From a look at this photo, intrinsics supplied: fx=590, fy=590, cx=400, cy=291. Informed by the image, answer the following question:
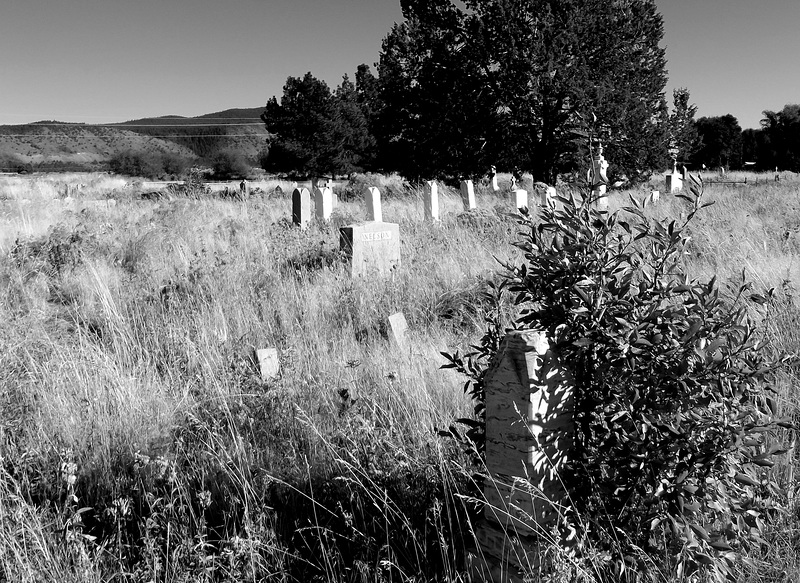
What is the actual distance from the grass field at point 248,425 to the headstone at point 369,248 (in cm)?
41

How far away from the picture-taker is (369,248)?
7.57 meters

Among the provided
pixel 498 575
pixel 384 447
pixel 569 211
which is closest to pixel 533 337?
pixel 569 211

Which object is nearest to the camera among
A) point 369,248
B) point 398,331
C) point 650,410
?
point 650,410

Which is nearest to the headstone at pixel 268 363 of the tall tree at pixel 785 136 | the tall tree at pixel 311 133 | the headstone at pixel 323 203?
the headstone at pixel 323 203

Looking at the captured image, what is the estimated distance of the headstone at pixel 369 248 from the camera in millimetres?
7406

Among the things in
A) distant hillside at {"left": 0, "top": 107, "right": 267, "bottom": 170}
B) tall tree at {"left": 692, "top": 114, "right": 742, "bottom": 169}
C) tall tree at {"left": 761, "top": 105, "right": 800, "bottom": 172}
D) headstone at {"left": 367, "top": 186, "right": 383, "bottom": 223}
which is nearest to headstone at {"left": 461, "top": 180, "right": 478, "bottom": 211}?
headstone at {"left": 367, "top": 186, "right": 383, "bottom": 223}

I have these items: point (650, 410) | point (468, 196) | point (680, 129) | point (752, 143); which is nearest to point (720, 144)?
point (752, 143)

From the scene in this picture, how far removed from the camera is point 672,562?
75.4 inches

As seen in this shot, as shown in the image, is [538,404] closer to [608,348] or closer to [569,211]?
[608,348]

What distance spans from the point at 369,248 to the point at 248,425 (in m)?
4.59

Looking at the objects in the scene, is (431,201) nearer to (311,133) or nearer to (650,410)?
(650,410)

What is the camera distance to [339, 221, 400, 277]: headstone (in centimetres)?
741

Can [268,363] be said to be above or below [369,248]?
below

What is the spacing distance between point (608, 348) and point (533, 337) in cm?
27
